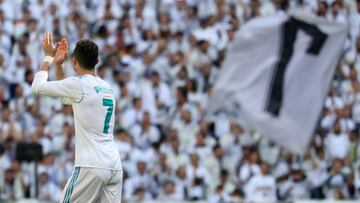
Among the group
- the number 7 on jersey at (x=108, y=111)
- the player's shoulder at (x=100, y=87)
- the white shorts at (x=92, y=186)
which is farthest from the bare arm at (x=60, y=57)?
the white shorts at (x=92, y=186)

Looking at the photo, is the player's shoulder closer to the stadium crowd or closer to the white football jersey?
the white football jersey

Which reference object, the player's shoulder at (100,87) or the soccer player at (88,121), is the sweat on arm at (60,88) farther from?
the player's shoulder at (100,87)

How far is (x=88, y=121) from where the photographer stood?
31.6ft

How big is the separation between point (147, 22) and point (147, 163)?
135 inches

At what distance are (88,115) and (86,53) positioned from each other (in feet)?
1.63

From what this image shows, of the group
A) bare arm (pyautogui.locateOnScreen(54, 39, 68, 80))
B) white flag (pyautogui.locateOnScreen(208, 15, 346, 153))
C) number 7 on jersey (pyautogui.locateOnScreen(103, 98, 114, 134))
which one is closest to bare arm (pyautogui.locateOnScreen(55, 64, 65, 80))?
bare arm (pyautogui.locateOnScreen(54, 39, 68, 80))

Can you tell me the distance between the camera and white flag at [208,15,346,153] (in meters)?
20.1

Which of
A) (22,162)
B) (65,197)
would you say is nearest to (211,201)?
(22,162)

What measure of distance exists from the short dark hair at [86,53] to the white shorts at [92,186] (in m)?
0.84

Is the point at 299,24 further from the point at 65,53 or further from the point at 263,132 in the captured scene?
the point at 65,53

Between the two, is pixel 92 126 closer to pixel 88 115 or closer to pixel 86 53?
pixel 88 115

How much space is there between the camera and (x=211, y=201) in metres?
18.7

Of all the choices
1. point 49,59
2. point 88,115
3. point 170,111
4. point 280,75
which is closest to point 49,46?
point 49,59

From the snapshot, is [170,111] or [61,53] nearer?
[61,53]
